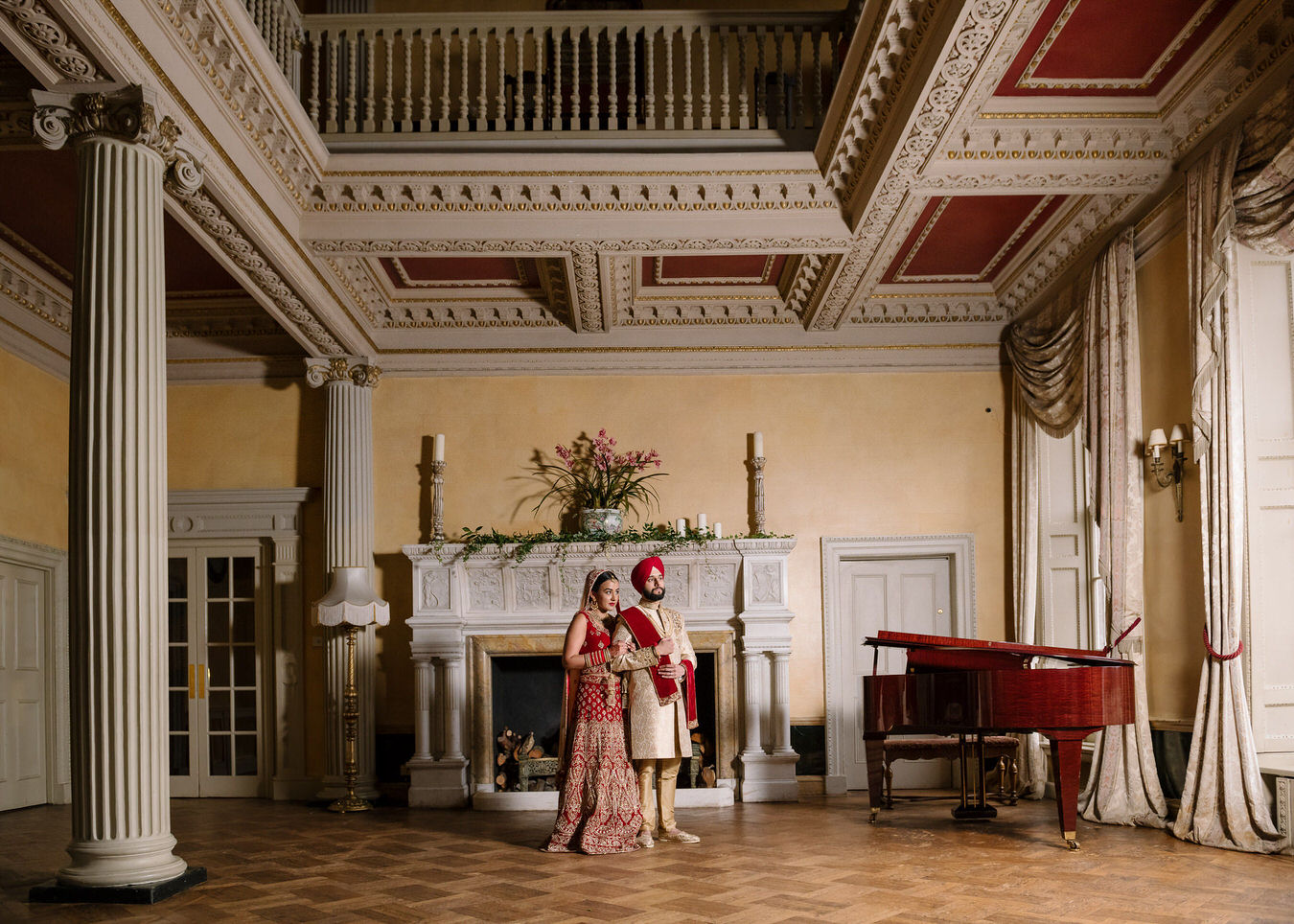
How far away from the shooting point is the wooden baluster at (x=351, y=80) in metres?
7.32

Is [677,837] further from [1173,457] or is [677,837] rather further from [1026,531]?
[1026,531]

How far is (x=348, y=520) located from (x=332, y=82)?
3.61m

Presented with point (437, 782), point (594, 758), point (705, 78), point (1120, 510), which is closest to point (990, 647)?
point (1120, 510)

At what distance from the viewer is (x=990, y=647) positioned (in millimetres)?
6266

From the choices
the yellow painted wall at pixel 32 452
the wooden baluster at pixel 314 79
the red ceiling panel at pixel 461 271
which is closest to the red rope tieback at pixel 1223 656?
the red ceiling panel at pixel 461 271

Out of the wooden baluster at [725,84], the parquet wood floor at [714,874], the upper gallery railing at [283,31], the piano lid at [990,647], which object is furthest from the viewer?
the wooden baluster at [725,84]

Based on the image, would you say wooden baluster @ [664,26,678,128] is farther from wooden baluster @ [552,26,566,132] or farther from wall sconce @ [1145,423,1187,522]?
wall sconce @ [1145,423,1187,522]

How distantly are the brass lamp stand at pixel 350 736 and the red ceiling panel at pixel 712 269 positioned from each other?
360cm

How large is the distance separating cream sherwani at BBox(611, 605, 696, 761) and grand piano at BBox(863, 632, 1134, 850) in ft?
4.11

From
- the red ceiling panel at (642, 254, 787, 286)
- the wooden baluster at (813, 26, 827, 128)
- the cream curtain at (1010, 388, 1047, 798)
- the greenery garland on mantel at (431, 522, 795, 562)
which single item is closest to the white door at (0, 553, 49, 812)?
the greenery garland on mantel at (431, 522, 795, 562)

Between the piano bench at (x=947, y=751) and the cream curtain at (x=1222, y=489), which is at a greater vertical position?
the cream curtain at (x=1222, y=489)

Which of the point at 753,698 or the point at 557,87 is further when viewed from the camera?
the point at 753,698

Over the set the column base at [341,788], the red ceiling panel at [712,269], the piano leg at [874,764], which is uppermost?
the red ceiling panel at [712,269]

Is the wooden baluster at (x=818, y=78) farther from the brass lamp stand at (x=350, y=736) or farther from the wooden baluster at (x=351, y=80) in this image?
the brass lamp stand at (x=350, y=736)
